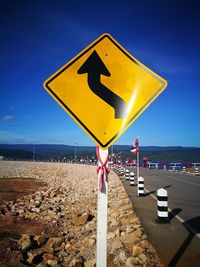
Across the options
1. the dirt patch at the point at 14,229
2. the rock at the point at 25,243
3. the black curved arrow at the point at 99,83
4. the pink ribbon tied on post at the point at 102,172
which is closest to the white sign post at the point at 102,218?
the pink ribbon tied on post at the point at 102,172

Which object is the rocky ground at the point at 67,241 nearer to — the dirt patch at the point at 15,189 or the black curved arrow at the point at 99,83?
the black curved arrow at the point at 99,83

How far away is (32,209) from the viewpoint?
37.8ft

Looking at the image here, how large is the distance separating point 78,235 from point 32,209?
442 cm

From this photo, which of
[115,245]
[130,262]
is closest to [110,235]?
[115,245]

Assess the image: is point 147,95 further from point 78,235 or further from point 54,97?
point 78,235

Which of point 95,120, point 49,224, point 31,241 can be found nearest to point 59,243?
point 31,241

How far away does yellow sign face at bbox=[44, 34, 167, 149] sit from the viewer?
2795 millimetres

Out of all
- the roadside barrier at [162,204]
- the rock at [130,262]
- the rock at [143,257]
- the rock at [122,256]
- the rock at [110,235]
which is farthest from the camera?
the roadside barrier at [162,204]

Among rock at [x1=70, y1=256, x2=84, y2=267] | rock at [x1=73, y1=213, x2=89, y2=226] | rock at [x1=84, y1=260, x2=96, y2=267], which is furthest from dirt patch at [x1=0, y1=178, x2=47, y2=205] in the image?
rock at [x1=84, y1=260, x2=96, y2=267]

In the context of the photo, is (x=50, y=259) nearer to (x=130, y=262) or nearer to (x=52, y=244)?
(x=52, y=244)

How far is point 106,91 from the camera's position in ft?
9.36

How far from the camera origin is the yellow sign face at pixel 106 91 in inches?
110

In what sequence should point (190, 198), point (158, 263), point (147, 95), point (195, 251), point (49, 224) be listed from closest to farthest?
point (147, 95)
point (158, 263)
point (195, 251)
point (49, 224)
point (190, 198)

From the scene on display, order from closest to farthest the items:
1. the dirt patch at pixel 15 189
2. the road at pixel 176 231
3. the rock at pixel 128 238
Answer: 1. the road at pixel 176 231
2. the rock at pixel 128 238
3. the dirt patch at pixel 15 189
